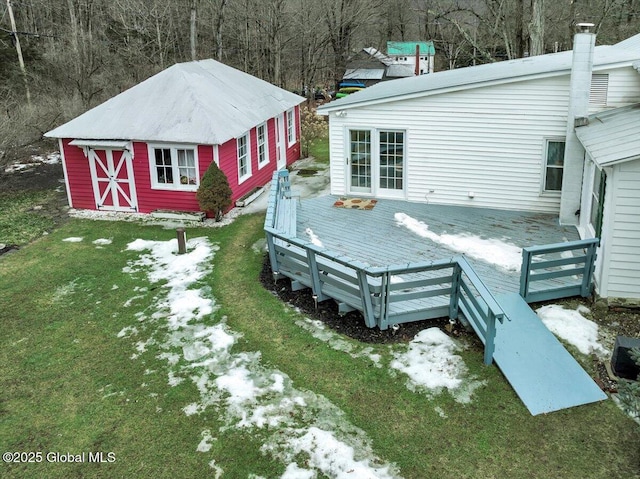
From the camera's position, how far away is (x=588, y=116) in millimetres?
11953

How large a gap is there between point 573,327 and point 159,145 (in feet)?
33.6

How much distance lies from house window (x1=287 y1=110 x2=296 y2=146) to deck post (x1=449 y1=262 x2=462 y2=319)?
13200 mm

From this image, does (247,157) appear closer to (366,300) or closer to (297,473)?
(366,300)

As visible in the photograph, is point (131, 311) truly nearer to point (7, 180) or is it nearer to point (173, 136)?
point (173, 136)

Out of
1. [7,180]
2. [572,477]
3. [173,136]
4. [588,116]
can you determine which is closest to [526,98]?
[588,116]

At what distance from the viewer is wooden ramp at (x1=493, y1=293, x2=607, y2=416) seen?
676 cm

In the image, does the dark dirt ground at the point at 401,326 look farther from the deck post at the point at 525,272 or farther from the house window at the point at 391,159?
the house window at the point at 391,159

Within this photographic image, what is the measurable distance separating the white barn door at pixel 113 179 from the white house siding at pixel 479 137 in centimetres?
537

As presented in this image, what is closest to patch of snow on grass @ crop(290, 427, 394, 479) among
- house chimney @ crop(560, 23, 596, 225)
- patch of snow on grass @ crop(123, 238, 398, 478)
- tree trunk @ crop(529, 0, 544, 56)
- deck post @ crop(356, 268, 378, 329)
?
patch of snow on grass @ crop(123, 238, 398, 478)

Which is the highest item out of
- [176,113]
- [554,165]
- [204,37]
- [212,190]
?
→ [204,37]

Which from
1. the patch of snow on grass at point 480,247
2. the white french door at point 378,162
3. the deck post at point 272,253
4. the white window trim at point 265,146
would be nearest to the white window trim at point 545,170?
the patch of snow on grass at point 480,247

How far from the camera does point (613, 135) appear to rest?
985 centimetres

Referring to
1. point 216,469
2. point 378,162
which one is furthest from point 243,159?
point 216,469

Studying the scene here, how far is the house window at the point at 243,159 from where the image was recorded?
51.4ft
